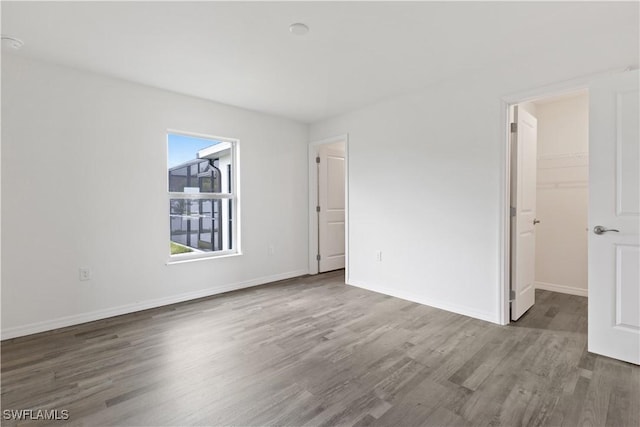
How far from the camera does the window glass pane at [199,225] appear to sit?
12.2ft

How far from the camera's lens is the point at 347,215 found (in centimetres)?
439

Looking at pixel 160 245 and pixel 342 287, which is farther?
pixel 342 287

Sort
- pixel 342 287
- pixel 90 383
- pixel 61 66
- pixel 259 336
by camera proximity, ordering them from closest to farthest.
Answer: pixel 90 383 → pixel 259 336 → pixel 61 66 → pixel 342 287

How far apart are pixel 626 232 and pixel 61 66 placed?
4.91 m

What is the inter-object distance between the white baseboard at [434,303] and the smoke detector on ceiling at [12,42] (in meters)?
4.20

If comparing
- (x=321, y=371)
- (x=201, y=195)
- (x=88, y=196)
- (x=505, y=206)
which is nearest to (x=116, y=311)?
(x=88, y=196)

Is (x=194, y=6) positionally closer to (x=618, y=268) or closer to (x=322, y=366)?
(x=322, y=366)

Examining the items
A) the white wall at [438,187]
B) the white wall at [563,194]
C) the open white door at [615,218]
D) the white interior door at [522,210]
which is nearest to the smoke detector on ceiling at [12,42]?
the white wall at [438,187]

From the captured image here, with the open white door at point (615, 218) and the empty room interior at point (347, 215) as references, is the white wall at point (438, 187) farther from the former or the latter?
the open white door at point (615, 218)

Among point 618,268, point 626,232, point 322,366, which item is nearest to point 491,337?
point 618,268

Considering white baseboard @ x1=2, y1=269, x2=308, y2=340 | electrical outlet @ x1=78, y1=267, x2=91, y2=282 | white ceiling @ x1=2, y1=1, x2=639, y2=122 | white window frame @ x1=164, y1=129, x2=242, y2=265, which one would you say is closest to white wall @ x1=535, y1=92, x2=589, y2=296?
white ceiling @ x1=2, y1=1, x2=639, y2=122

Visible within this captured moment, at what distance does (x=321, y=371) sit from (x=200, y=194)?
108 inches

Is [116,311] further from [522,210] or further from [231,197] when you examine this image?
[522,210]

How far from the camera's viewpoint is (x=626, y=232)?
85.7 inches
